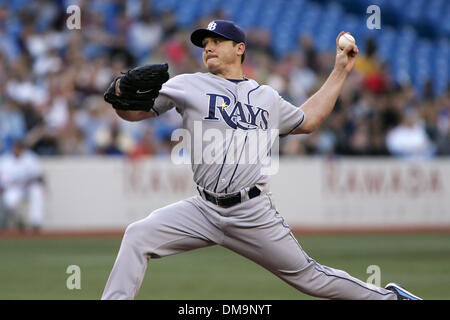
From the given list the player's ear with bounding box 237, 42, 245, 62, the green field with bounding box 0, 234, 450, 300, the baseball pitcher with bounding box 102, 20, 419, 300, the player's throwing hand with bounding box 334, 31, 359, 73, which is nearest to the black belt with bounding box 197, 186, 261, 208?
the baseball pitcher with bounding box 102, 20, 419, 300

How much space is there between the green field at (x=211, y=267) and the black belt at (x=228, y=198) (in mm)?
2374

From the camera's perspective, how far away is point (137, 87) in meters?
5.34

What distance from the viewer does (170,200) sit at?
615 inches

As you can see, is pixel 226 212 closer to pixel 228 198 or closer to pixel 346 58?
pixel 228 198

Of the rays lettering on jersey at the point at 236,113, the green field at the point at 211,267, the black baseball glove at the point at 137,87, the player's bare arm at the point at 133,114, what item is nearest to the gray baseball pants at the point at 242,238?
the rays lettering on jersey at the point at 236,113

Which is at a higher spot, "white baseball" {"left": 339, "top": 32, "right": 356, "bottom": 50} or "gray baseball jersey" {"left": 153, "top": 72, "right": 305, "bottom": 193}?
"white baseball" {"left": 339, "top": 32, "right": 356, "bottom": 50}

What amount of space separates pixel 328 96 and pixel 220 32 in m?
0.90

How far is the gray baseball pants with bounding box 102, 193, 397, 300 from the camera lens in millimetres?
5551

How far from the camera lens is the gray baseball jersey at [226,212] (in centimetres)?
560

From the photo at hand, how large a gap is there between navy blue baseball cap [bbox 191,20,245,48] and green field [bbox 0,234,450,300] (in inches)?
112

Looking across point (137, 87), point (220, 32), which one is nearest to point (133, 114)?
point (137, 87)

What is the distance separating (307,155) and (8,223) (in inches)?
221

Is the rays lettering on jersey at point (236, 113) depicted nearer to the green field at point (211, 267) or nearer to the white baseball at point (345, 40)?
the white baseball at point (345, 40)

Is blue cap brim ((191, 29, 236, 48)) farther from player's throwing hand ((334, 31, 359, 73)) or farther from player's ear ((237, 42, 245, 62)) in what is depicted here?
player's throwing hand ((334, 31, 359, 73))
